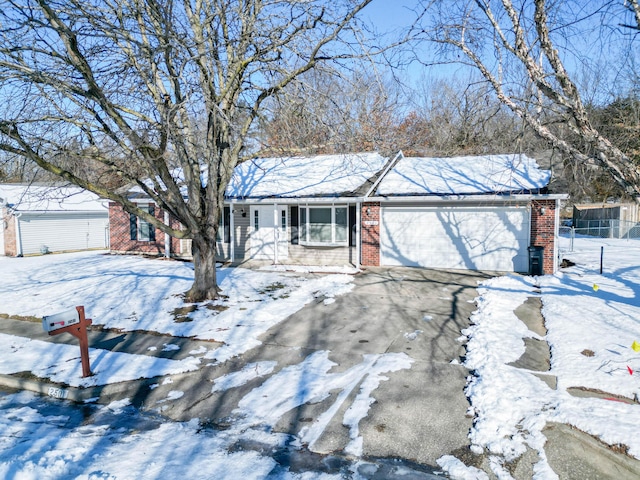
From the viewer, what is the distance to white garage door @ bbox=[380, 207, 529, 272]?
44.9ft

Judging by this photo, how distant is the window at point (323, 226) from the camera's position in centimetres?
1532

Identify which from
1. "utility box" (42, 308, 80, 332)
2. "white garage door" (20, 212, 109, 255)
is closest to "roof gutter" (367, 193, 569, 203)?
"utility box" (42, 308, 80, 332)

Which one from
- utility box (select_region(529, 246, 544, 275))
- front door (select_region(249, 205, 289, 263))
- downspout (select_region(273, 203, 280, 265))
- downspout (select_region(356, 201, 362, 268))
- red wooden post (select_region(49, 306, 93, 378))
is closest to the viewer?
red wooden post (select_region(49, 306, 93, 378))

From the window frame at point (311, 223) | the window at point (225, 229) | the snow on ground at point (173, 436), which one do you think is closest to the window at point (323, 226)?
the window frame at point (311, 223)

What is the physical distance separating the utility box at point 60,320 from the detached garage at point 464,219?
10.7 m

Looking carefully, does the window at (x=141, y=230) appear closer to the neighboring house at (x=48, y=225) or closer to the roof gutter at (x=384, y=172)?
the neighboring house at (x=48, y=225)

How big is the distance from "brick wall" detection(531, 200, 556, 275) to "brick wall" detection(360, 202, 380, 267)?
5.20m

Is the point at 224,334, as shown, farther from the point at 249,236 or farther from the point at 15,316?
the point at 249,236

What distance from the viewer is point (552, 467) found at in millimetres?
3709

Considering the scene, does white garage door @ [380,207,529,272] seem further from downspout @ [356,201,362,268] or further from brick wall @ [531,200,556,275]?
downspout @ [356,201,362,268]

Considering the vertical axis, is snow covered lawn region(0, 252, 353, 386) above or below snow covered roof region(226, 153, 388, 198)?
below

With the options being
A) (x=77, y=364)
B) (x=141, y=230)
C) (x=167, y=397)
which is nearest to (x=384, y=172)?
(x=141, y=230)

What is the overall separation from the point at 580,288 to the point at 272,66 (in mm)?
9754

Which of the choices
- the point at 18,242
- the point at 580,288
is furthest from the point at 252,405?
the point at 18,242
